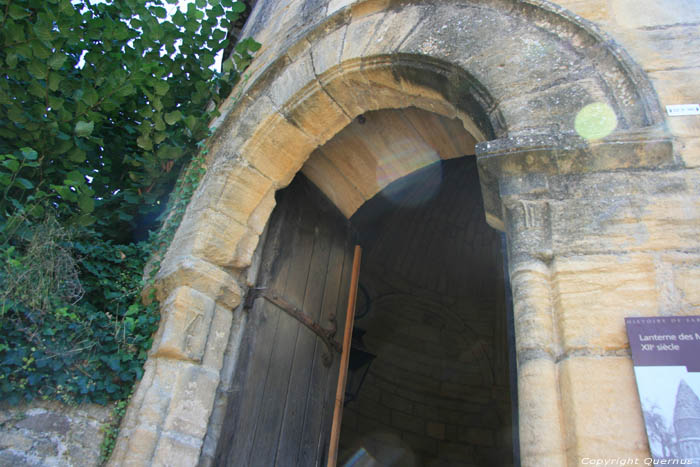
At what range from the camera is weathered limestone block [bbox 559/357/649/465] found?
1540 millimetres

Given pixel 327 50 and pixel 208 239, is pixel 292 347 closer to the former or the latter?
pixel 208 239

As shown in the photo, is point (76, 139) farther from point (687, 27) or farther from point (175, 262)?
point (687, 27)

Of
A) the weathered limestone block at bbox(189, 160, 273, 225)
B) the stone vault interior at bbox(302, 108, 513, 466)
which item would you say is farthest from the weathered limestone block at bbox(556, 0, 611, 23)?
the stone vault interior at bbox(302, 108, 513, 466)

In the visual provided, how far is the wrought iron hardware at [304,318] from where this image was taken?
9.70 ft

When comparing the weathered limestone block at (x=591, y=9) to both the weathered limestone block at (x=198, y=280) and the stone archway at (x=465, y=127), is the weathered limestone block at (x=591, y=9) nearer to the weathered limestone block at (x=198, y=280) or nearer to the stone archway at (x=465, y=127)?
the stone archway at (x=465, y=127)

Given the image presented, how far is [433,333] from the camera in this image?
21.9 feet

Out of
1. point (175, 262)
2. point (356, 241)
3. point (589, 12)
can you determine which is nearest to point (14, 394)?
point (175, 262)

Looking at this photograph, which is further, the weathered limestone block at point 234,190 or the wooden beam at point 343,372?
the weathered limestone block at point 234,190

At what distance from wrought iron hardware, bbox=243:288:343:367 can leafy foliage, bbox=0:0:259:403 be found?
0.49 m

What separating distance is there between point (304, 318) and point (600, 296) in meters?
1.71

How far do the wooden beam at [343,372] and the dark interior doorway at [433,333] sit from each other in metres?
2.01

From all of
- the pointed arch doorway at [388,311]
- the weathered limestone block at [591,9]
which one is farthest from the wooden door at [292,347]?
the weathered limestone block at [591,9]

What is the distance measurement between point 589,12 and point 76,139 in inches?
103

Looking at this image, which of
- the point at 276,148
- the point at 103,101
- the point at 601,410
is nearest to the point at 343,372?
the point at 276,148
